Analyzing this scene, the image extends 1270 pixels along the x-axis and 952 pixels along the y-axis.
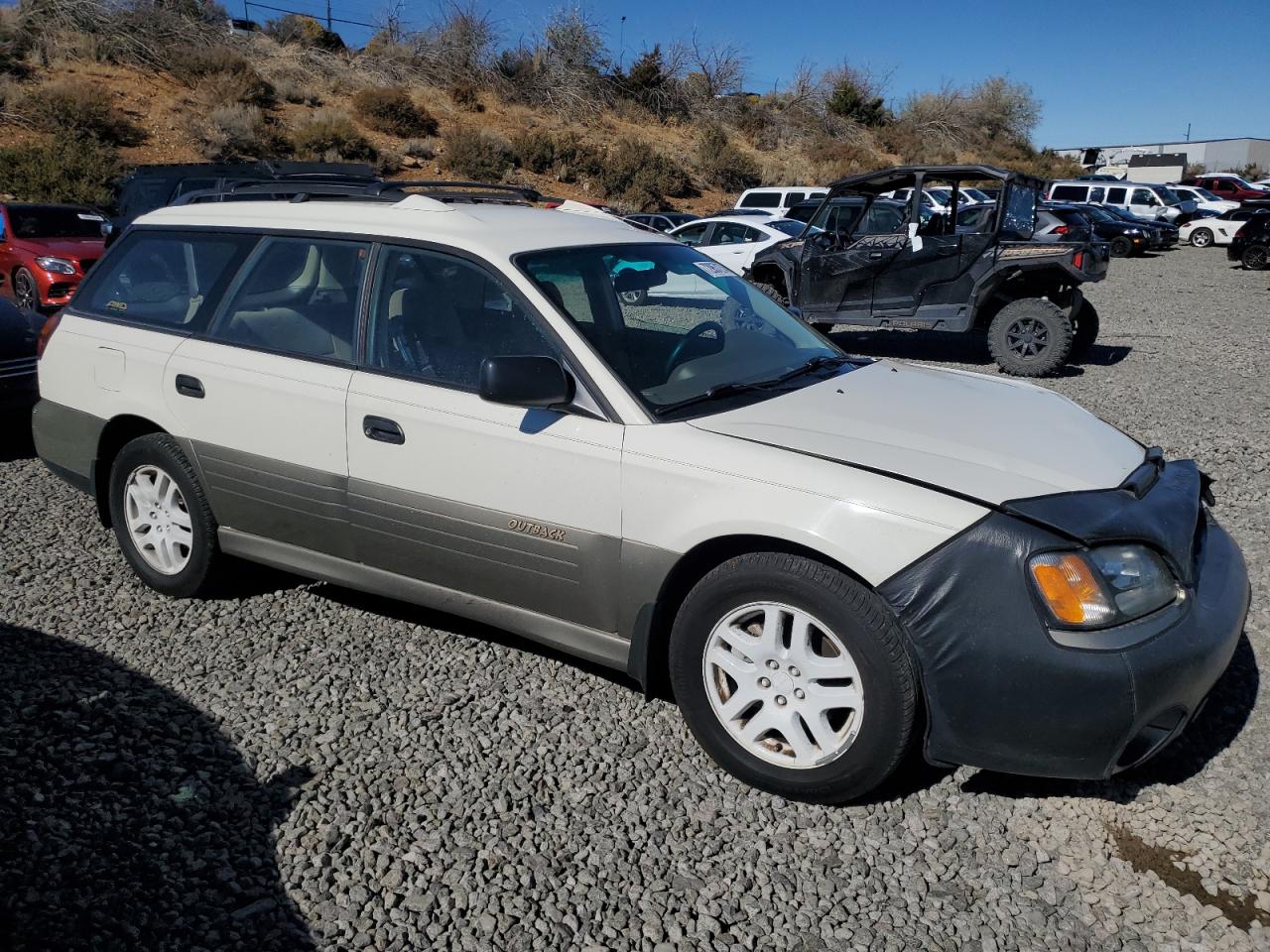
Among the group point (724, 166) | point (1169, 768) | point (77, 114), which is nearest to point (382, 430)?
point (1169, 768)

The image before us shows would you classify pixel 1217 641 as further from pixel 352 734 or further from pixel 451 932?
pixel 352 734

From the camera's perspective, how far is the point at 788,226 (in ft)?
57.8

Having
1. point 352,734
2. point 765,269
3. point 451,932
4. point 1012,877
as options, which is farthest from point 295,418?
point 765,269

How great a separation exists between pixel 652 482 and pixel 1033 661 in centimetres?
119

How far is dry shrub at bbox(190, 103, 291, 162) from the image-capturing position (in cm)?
2984

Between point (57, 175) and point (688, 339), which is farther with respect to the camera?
point (57, 175)

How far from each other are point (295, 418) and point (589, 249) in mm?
1292

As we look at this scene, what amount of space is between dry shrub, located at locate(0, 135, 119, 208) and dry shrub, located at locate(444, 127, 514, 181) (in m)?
11.0

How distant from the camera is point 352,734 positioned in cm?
348

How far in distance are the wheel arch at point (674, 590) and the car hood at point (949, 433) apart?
300 millimetres

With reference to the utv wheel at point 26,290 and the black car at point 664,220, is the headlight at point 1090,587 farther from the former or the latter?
the black car at point 664,220

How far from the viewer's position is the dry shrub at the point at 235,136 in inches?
1175

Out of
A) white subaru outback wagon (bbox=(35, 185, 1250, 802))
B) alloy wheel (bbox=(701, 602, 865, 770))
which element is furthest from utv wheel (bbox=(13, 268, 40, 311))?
alloy wheel (bbox=(701, 602, 865, 770))

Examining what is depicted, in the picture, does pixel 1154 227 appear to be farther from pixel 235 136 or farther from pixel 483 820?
pixel 483 820
